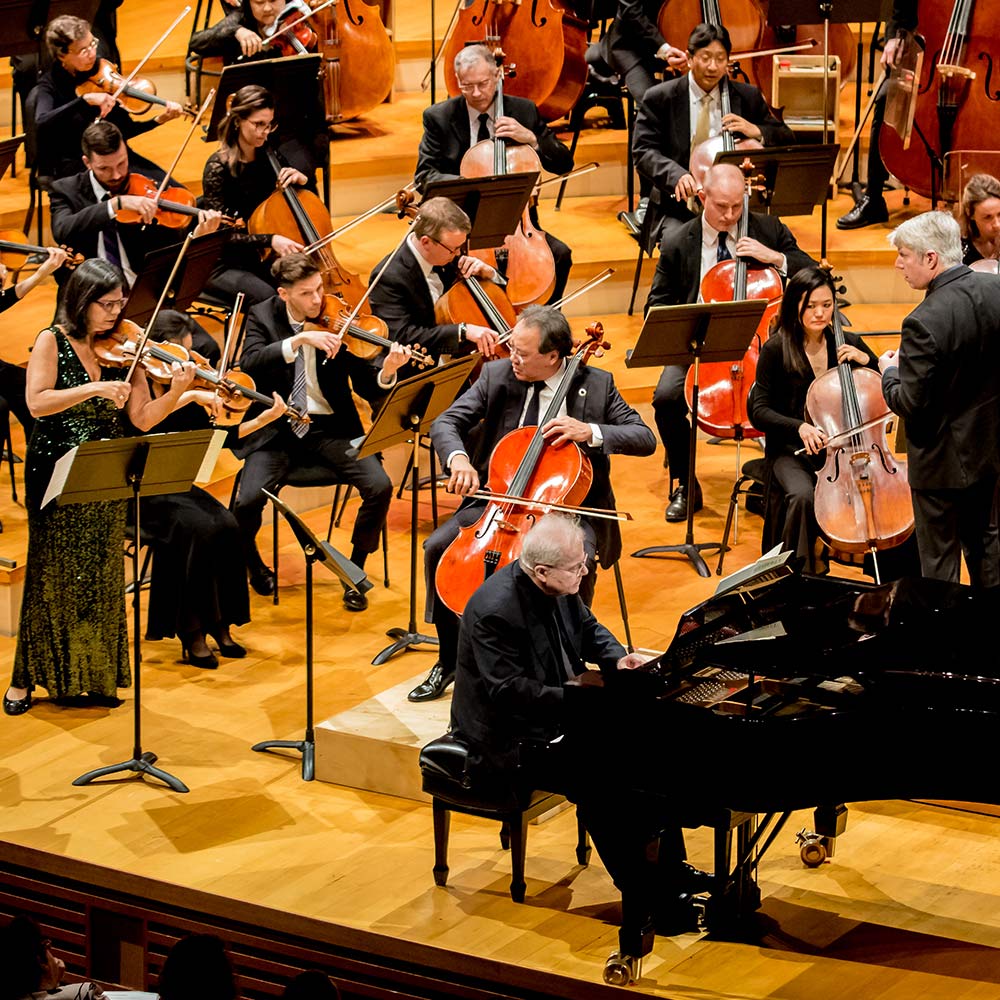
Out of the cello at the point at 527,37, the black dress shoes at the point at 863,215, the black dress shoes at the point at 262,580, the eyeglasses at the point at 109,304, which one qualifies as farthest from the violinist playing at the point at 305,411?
the black dress shoes at the point at 863,215

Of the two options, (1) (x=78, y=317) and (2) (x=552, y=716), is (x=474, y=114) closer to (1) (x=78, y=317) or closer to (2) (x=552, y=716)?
→ (1) (x=78, y=317)

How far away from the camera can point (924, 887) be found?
4.55 metres

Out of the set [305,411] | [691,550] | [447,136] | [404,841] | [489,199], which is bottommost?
[404,841]

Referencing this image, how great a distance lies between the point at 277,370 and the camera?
6027 mm

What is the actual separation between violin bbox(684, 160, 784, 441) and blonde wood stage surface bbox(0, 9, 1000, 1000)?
1.49 ft

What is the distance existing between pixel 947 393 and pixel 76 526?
2.37 metres

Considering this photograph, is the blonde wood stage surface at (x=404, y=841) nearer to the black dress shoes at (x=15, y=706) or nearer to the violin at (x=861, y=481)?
the black dress shoes at (x=15, y=706)

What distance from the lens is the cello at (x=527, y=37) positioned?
7.53 metres

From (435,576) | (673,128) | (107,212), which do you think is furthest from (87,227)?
(673,128)

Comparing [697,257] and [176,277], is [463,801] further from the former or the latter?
[697,257]

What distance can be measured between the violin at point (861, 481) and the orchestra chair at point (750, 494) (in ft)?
1.34

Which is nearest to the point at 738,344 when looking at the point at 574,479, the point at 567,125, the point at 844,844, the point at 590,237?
the point at 574,479

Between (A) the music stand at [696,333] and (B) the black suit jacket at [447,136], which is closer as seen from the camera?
(A) the music stand at [696,333]

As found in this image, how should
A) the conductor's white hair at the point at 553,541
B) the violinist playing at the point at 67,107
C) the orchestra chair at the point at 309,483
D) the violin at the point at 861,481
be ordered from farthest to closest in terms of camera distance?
the violinist playing at the point at 67,107, the orchestra chair at the point at 309,483, the violin at the point at 861,481, the conductor's white hair at the point at 553,541
